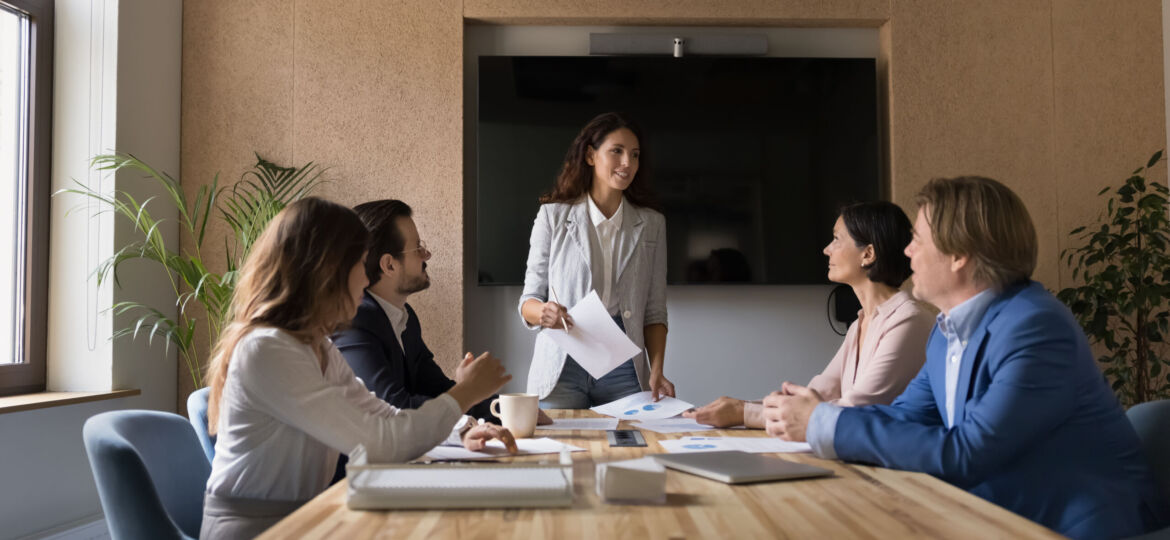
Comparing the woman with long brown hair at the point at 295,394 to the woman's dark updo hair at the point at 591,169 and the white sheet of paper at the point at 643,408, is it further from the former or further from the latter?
the woman's dark updo hair at the point at 591,169

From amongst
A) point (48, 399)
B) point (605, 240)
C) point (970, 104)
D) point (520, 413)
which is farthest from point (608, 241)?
point (970, 104)

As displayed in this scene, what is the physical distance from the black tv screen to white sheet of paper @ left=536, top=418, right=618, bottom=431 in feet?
6.27

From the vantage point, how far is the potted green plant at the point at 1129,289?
373 cm

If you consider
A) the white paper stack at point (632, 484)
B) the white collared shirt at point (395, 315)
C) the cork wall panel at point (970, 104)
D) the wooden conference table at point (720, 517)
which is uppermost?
the cork wall panel at point (970, 104)

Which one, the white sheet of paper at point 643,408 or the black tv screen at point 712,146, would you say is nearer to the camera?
the white sheet of paper at point 643,408

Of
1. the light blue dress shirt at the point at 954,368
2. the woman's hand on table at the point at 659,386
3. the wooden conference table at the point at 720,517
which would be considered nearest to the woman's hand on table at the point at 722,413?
the woman's hand on table at the point at 659,386

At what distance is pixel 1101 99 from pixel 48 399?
4374 mm

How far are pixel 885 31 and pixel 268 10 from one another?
272cm

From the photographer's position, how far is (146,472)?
152 cm

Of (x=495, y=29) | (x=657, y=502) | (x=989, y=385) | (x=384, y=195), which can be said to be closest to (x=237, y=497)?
(x=657, y=502)

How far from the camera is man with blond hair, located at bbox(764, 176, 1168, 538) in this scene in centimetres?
133

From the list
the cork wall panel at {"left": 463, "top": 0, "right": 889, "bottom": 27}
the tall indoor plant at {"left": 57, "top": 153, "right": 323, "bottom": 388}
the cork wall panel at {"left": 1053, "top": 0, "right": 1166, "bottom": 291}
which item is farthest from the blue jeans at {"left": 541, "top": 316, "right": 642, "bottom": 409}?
the cork wall panel at {"left": 1053, "top": 0, "right": 1166, "bottom": 291}

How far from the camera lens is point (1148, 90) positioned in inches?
160

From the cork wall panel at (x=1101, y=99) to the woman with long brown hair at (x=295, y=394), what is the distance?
3388mm
